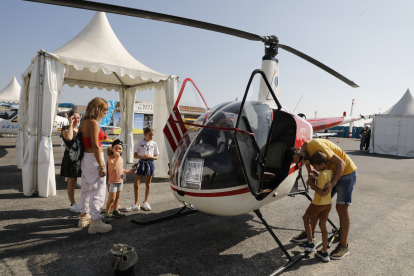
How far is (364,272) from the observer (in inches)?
112

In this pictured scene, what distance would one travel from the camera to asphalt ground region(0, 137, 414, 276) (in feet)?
9.17

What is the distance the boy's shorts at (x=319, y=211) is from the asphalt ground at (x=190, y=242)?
20.6 inches

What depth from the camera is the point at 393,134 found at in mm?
16375

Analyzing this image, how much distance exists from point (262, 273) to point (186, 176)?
1.34 m

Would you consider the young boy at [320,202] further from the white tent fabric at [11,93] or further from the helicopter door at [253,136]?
the white tent fabric at [11,93]

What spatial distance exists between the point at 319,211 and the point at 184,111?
2.22 meters

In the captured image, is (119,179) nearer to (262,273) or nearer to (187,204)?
(187,204)

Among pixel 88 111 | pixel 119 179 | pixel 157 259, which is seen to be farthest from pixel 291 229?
pixel 88 111

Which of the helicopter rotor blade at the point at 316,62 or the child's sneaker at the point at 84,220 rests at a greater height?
the helicopter rotor blade at the point at 316,62

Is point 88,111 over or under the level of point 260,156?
over

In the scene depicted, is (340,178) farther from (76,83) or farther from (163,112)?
(76,83)

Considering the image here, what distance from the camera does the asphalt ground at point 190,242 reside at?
9.17 ft

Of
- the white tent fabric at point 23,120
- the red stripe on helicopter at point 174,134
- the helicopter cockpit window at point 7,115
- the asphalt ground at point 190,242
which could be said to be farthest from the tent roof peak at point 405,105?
the helicopter cockpit window at point 7,115

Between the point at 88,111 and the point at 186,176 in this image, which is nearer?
the point at 186,176
